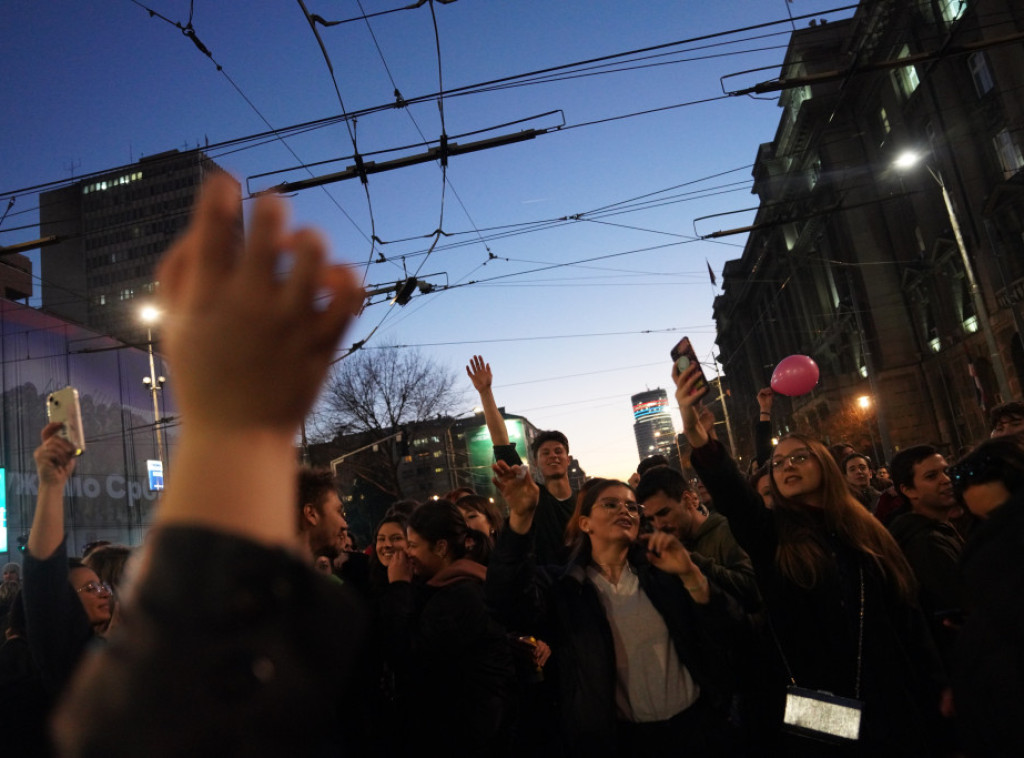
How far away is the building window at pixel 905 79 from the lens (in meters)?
35.4

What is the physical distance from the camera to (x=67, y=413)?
7.11 feet

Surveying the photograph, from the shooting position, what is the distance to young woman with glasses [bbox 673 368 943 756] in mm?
3229

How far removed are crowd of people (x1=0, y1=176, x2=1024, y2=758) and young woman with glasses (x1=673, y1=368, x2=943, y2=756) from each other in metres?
0.01

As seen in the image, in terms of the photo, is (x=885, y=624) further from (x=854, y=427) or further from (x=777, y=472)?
(x=854, y=427)

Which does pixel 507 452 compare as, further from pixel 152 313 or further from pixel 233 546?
pixel 233 546

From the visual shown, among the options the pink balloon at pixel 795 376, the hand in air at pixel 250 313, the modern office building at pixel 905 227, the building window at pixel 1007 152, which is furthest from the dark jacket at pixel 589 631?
the building window at pixel 1007 152

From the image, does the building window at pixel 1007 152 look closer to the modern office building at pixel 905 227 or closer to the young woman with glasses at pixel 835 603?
the modern office building at pixel 905 227

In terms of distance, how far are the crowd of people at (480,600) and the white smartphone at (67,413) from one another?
80mm

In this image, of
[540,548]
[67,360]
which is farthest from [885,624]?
[67,360]

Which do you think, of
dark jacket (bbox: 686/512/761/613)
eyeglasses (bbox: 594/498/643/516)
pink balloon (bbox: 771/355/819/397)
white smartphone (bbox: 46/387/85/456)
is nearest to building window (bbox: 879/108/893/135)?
pink balloon (bbox: 771/355/819/397)

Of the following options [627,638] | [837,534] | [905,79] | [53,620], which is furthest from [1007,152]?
[53,620]

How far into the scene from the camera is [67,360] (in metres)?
33.9

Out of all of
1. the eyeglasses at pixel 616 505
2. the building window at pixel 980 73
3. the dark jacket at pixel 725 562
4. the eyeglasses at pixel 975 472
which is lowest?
the dark jacket at pixel 725 562

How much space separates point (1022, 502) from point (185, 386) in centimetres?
169
